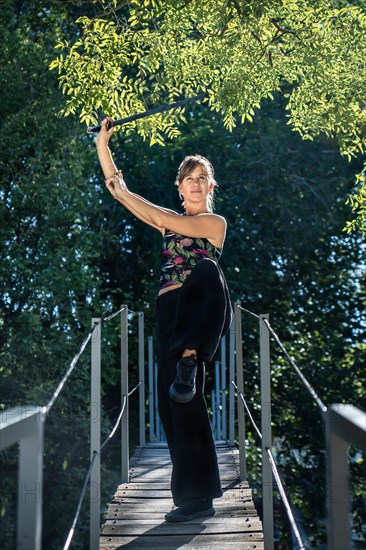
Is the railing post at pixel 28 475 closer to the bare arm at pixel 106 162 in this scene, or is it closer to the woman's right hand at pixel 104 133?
the bare arm at pixel 106 162

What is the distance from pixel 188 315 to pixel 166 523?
3.60ft

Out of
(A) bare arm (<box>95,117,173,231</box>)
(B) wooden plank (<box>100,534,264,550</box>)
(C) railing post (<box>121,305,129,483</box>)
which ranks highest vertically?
(A) bare arm (<box>95,117,173,231</box>)

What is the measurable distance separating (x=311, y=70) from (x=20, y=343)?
503cm

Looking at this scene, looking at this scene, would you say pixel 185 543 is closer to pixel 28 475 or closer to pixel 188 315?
pixel 188 315

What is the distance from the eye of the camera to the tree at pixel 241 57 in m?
7.32

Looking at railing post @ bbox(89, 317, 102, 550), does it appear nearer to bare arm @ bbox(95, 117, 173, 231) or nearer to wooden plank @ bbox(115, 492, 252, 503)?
bare arm @ bbox(95, 117, 173, 231)

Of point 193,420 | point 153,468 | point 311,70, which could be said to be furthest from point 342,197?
point 193,420

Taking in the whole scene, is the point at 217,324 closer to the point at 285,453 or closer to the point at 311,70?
the point at 311,70

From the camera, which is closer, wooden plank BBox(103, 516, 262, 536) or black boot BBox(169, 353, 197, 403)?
black boot BBox(169, 353, 197, 403)

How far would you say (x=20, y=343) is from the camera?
10.9m

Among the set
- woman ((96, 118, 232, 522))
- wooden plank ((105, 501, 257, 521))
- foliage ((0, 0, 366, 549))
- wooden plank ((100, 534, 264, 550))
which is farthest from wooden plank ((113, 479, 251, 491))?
foliage ((0, 0, 366, 549))

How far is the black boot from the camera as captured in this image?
429cm

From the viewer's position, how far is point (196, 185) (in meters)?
4.44

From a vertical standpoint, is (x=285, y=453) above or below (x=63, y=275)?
below
